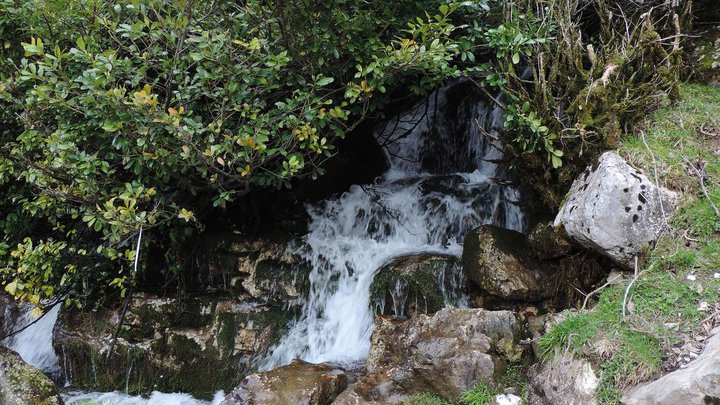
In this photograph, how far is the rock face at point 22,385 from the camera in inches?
161

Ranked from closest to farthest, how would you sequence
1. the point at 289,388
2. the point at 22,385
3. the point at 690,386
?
the point at 690,386 < the point at 22,385 < the point at 289,388

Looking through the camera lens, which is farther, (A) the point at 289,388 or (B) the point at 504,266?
(B) the point at 504,266

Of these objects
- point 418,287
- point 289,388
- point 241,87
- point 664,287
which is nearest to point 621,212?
point 664,287

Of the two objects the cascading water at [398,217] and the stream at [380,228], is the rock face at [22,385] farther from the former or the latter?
the cascading water at [398,217]

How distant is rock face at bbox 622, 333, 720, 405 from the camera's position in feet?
8.52

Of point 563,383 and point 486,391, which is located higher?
point 563,383

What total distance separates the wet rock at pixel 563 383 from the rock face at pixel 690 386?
25 centimetres

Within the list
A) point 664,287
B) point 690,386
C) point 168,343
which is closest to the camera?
point 690,386

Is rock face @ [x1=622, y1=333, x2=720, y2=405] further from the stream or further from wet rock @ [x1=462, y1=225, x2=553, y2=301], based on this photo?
the stream

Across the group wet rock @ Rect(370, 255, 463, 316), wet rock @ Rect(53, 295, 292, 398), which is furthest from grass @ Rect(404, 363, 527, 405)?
wet rock @ Rect(53, 295, 292, 398)

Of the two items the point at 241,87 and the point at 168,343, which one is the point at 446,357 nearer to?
the point at 241,87

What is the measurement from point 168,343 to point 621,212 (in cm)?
522

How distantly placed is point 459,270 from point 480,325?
132cm

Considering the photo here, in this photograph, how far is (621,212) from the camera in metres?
3.81
